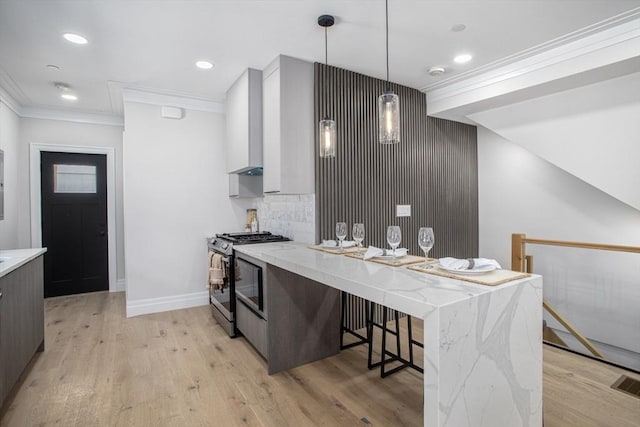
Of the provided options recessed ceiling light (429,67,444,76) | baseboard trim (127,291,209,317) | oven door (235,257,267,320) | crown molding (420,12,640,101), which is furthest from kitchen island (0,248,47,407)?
crown molding (420,12,640,101)

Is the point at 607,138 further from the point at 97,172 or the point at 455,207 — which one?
the point at 97,172

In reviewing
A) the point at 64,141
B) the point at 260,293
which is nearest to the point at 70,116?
the point at 64,141

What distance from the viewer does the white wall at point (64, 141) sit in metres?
4.46

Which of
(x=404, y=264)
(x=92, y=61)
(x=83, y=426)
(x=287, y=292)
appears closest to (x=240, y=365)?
(x=287, y=292)

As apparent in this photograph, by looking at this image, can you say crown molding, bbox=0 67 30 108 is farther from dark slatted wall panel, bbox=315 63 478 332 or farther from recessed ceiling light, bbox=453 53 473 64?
recessed ceiling light, bbox=453 53 473 64

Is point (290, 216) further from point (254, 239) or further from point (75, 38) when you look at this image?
point (75, 38)

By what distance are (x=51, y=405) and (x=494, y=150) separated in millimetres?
5207

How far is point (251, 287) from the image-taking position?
277 centimetres

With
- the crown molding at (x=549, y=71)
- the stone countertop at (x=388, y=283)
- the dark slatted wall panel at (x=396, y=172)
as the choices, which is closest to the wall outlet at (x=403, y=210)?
the dark slatted wall panel at (x=396, y=172)

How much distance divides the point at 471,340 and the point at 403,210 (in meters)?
2.60

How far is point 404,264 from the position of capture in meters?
1.98

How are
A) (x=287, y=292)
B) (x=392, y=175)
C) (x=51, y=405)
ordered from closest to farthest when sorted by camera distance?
1. (x=51, y=405)
2. (x=287, y=292)
3. (x=392, y=175)

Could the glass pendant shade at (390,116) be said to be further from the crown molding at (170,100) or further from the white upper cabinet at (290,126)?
the crown molding at (170,100)

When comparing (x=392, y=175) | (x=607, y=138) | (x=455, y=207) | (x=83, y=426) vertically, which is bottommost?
(x=83, y=426)
